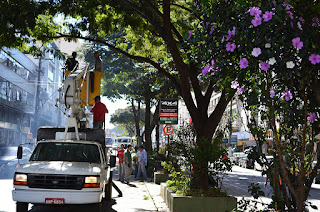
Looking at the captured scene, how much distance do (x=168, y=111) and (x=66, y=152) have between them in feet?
37.3

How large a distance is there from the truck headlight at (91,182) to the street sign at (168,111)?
39.8 feet

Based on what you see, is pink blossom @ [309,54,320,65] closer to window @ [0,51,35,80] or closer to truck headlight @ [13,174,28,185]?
truck headlight @ [13,174,28,185]

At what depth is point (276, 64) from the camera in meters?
4.48

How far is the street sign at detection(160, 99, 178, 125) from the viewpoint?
2164 cm

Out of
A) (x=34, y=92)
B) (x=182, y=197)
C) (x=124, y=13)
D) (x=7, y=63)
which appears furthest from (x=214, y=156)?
(x=34, y=92)

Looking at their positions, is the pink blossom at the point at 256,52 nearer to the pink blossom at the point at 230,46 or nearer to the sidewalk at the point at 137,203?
the pink blossom at the point at 230,46

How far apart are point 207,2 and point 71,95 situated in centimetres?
697

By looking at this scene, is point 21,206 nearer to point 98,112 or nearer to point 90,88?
point 98,112

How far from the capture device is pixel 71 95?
11609 mm

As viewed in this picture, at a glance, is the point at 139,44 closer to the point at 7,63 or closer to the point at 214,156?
the point at 214,156

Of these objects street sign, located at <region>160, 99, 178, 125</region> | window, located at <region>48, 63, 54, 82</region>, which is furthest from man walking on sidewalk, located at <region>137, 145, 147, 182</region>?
window, located at <region>48, 63, 54, 82</region>

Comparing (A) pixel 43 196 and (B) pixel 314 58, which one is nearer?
(B) pixel 314 58

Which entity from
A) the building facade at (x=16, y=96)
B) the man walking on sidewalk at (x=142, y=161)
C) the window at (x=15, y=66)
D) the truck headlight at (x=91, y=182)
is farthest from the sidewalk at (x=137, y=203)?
the window at (x=15, y=66)

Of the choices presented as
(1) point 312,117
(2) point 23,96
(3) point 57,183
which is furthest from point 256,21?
(2) point 23,96
